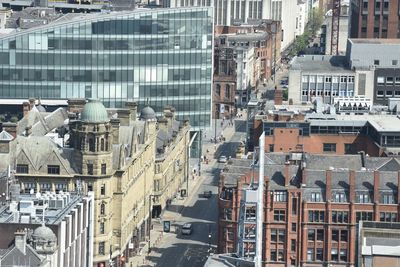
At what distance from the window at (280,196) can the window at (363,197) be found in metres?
7.39

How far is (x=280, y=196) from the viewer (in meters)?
177

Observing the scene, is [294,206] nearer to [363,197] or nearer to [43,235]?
[363,197]

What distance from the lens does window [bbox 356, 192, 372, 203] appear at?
177 metres

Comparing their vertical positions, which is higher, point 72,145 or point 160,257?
point 72,145

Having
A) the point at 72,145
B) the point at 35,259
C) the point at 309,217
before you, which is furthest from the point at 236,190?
the point at 35,259

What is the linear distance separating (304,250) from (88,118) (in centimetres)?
2729

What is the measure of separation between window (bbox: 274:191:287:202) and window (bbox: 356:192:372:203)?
739 cm

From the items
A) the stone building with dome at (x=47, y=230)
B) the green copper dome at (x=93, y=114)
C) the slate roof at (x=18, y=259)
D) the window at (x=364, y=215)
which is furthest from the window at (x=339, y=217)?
the slate roof at (x=18, y=259)

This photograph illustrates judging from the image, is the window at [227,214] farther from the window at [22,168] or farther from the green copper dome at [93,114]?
the window at [22,168]

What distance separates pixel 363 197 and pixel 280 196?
843 centimetres

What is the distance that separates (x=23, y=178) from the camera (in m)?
186

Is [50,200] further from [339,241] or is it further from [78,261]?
[339,241]

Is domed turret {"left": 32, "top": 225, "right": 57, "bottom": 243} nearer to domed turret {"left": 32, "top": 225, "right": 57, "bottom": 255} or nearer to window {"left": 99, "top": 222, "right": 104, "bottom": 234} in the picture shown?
domed turret {"left": 32, "top": 225, "right": 57, "bottom": 255}

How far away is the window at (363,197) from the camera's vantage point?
176637 millimetres
